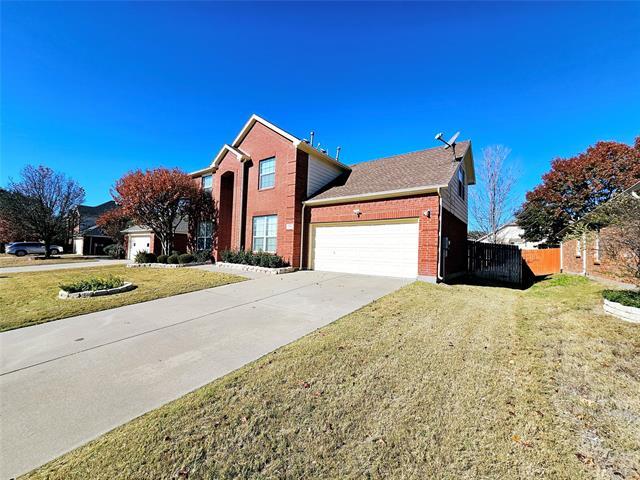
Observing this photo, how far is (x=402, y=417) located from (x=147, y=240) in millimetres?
25149

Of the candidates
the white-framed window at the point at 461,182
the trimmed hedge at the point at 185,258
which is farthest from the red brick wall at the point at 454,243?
the trimmed hedge at the point at 185,258

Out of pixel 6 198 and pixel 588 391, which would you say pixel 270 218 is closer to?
pixel 588 391

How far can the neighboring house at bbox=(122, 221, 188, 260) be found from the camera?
68.0 feet

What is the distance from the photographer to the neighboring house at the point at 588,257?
6133 millimetres

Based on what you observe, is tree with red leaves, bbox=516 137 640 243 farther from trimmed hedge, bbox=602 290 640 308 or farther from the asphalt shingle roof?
trimmed hedge, bbox=602 290 640 308

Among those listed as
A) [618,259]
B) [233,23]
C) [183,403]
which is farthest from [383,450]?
[233,23]

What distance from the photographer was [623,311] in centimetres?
528

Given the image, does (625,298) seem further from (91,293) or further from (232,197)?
(232,197)

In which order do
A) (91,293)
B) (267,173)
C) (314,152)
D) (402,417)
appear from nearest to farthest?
(402,417), (91,293), (314,152), (267,173)

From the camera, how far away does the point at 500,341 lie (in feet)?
15.1

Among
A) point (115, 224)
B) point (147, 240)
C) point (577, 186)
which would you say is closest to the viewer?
point (147, 240)

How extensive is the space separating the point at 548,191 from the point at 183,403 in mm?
34272

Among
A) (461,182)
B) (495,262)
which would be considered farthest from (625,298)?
(495,262)

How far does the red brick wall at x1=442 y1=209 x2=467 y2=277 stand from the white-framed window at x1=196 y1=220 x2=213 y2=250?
13951 millimetres
